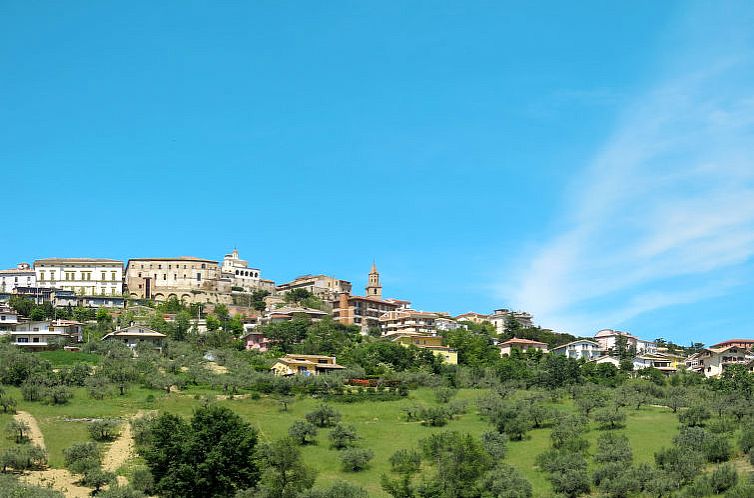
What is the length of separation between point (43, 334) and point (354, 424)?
4065 cm

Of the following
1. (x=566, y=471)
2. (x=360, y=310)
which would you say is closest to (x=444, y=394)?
(x=566, y=471)

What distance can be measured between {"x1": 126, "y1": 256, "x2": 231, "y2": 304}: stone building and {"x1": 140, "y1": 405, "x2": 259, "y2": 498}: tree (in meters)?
87.1

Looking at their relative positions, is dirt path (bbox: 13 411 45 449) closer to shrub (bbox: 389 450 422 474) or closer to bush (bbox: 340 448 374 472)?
bush (bbox: 340 448 374 472)

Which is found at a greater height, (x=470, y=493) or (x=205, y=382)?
(x=205, y=382)

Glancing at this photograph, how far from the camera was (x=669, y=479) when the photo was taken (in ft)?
163

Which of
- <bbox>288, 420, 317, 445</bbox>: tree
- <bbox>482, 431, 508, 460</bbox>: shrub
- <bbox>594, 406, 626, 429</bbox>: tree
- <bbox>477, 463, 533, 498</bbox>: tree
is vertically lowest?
<bbox>477, 463, 533, 498</bbox>: tree

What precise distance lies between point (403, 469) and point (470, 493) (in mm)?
5492

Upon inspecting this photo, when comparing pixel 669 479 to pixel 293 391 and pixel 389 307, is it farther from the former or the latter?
pixel 389 307

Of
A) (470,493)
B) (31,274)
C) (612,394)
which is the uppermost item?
(31,274)

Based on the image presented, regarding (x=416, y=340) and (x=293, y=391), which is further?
(x=416, y=340)

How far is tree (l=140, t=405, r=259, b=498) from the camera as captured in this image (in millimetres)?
50031

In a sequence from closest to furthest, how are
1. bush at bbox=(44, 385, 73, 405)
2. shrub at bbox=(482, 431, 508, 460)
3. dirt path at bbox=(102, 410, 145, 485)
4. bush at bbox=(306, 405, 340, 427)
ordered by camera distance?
1. dirt path at bbox=(102, 410, 145, 485)
2. shrub at bbox=(482, 431, 508, 460)
3. bush at bbox=(306, 405, 340, 427)
4. bush at bbox=(44, 385, 73, 405)

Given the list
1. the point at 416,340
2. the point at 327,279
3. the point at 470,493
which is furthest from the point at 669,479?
the point at 327,279

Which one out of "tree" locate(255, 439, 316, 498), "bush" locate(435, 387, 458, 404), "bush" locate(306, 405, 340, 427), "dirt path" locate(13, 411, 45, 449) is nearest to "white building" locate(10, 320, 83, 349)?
"dirt path" locate(13, 411, 45, 449)
